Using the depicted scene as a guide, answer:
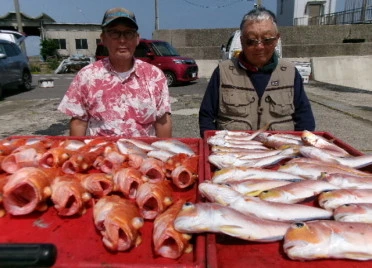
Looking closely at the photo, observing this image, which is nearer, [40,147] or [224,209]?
[224,209]

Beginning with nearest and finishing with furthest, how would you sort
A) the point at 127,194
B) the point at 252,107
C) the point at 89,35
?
the point at 127,194 → the point at 252,107 → the point at 89,35

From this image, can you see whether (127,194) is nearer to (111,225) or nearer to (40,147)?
(111,225)

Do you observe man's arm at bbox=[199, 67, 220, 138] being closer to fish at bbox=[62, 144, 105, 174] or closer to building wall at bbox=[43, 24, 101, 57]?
fish at bbox=[62, 144, 105, 174]

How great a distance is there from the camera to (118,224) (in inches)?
51.7

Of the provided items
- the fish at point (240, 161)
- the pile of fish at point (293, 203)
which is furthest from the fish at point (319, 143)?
the fish at point (240, 161)

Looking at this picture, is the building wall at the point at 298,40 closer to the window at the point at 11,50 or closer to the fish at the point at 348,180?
the window at the point at 11,50

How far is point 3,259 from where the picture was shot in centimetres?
91

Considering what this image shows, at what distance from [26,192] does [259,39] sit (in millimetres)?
2248

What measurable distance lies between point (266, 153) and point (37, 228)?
1543 millimetres

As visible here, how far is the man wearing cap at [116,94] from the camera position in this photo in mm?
2904

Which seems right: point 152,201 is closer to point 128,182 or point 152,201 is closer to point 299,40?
point 128,182

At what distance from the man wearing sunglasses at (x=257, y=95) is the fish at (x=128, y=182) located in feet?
4.97

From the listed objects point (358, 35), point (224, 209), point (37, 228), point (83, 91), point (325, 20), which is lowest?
point (37, 228)

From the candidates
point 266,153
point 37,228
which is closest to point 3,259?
point 37,228
